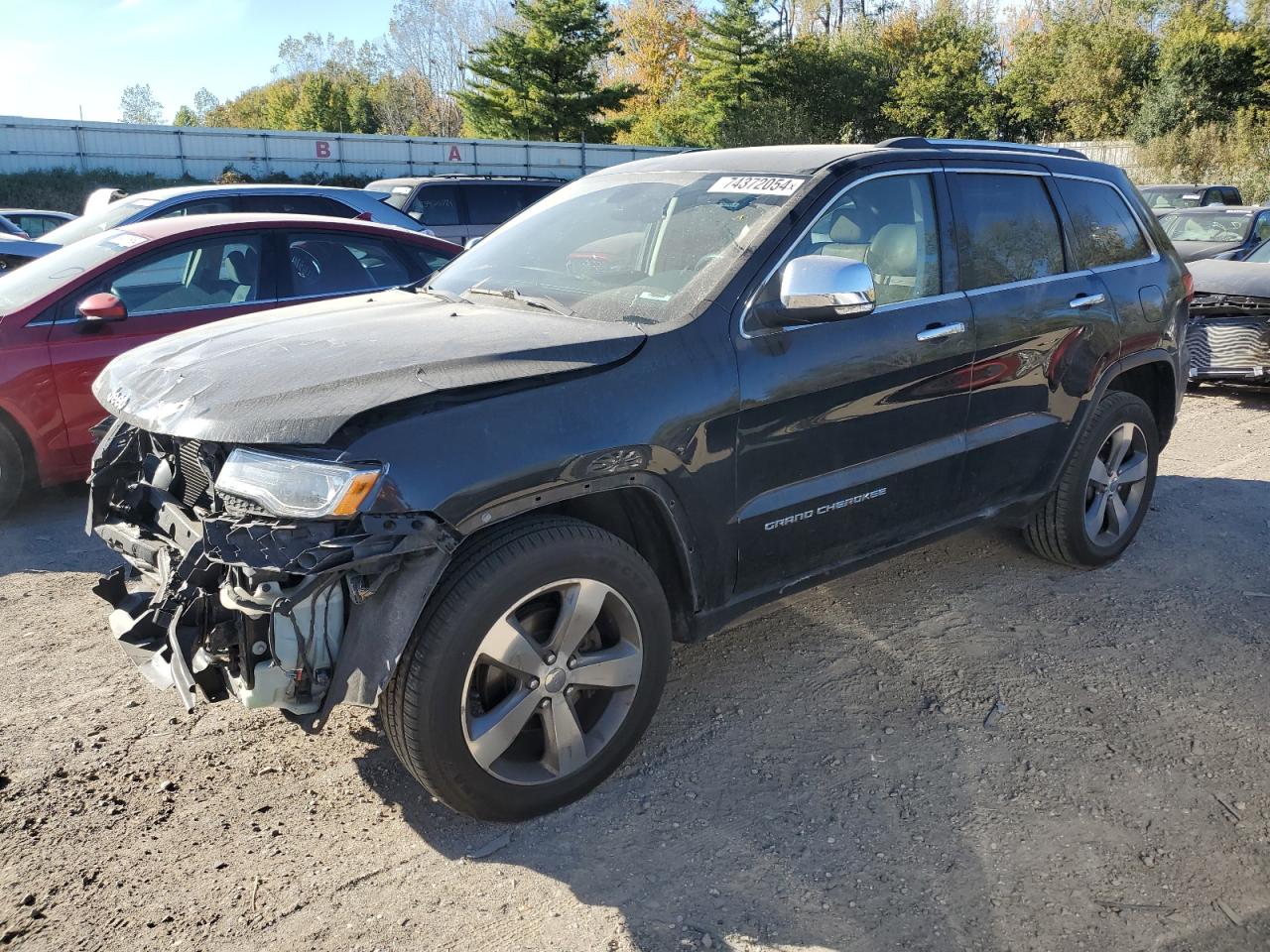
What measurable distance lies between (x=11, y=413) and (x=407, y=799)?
3.66 metres

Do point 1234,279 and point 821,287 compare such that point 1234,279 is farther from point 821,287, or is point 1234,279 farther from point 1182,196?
point 1182,196

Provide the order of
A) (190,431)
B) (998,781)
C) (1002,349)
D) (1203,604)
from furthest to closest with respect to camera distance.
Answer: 1. (1203,604)
2. (1002,349)
3. (998,781)
4. (190,431)

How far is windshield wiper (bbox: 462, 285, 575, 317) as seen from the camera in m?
3.49

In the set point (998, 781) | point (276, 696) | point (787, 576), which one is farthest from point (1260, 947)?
point (276, 696)

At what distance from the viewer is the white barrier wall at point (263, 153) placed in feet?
106

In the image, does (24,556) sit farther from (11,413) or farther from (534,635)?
(534,635)

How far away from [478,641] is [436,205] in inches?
512

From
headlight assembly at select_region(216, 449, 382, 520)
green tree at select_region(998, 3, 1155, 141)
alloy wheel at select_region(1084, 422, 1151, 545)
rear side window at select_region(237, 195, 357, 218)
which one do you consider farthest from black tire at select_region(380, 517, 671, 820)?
green tree at select_region(998, 3, 1155, 141)

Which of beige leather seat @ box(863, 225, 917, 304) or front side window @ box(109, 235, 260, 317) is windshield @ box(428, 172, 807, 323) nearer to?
beige leather seat @ box(863, 225, 917, 304)

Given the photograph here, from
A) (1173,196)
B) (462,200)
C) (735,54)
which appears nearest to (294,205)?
(462,200)

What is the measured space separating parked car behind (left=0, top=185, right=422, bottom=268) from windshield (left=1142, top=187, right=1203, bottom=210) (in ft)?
43.3

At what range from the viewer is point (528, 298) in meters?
3.67

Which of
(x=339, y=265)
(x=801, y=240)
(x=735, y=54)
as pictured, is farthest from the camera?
(x=735, y=54)

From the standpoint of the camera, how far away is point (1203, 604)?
15.0 ft
